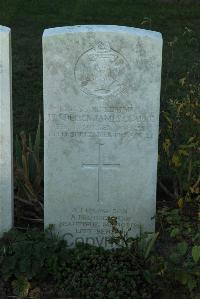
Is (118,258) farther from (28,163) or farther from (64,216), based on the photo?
(28,163)

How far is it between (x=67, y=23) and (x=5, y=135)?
6345mm

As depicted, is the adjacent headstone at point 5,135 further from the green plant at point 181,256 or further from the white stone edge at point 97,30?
the green plant at point 181,256

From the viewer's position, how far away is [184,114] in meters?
5.39

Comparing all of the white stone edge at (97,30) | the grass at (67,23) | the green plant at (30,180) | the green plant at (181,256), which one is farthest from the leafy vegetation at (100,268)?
the grass at (67,23)

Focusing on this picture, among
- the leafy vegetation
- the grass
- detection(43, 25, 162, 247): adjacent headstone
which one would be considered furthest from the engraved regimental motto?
the grass

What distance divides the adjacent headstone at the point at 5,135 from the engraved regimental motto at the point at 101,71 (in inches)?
18.0

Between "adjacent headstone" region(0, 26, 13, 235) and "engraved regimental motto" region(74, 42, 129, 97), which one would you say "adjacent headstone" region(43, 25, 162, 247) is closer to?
"engraved regimental motto" region(74, 42, 129, 97)

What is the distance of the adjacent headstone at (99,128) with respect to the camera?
4555 millimetres

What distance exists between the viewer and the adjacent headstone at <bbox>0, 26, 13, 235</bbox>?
459 centimetres

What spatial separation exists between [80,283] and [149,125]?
3.70ft

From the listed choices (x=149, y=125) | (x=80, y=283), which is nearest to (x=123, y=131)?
(x=149, y=125)

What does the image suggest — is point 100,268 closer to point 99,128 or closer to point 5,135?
point 99,128

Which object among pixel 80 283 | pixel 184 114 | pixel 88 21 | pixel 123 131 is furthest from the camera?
pixel 88 21

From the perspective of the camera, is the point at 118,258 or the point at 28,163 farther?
the point at 28,163
